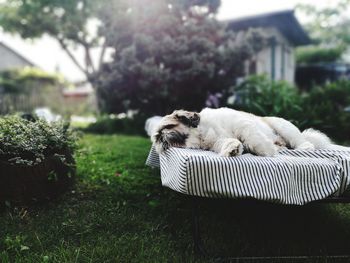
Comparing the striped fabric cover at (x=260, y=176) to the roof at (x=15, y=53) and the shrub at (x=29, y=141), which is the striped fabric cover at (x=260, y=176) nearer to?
the shrub at (x=29, y=141)

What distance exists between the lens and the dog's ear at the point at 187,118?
3.56 m

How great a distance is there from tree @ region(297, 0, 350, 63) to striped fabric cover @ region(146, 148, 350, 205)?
2173 cm

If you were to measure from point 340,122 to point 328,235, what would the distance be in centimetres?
575

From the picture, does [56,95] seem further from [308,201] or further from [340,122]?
[308,201]

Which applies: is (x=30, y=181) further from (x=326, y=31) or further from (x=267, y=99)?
(x=326, y=31)

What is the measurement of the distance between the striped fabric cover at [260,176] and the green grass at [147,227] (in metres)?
0.59

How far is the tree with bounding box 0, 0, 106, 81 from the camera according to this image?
1595 centimetres

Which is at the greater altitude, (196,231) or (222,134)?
(222,134)

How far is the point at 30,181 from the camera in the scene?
152 inches

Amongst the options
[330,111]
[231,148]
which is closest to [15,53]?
[330,111]

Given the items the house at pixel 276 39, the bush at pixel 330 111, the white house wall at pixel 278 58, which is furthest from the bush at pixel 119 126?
the white house wall at pixel 278 58

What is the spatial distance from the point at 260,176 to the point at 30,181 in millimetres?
2426

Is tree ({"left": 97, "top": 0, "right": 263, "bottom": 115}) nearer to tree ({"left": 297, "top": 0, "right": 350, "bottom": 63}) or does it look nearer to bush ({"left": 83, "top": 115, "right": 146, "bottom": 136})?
bush ({"left": 83, "top": 115, "right": 146, "bottom": 136})

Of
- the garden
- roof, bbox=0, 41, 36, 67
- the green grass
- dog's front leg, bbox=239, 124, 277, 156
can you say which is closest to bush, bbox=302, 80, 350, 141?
the garden
